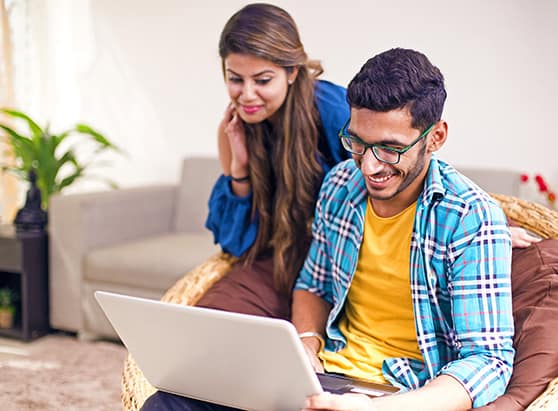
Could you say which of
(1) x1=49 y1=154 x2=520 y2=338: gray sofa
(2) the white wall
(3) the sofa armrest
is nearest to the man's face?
(1) x1=49 y1=154 x2=520 y2=338: gray sofa

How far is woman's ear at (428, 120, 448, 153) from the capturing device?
4.28 feet

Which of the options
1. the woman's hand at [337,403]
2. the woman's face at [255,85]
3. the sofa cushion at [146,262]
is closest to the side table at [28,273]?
the sofa cushion at [146,262]

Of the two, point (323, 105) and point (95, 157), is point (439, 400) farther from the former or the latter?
point (95, 157)

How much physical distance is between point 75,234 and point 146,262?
33cm

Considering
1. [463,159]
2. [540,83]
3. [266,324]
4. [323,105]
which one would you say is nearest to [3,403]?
[323,105]

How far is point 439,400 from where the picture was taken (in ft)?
3.81

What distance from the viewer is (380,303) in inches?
56.8

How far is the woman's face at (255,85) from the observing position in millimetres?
1674

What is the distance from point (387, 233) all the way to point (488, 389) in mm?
358

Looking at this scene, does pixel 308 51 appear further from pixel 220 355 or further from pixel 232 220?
pixel 220 355

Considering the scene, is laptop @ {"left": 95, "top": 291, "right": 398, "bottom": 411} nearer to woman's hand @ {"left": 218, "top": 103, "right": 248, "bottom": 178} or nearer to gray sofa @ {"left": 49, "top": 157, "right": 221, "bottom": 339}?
woman's hand @ {"left": 218, "top": 103, "right": 248, "bottom": 178}

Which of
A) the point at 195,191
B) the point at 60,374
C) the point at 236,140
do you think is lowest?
the point at 60,374

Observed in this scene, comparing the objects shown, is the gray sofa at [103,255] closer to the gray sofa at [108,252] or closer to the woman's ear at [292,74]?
the gray sofa at [108,252]

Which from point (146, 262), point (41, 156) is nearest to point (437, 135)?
point (146, 262)
